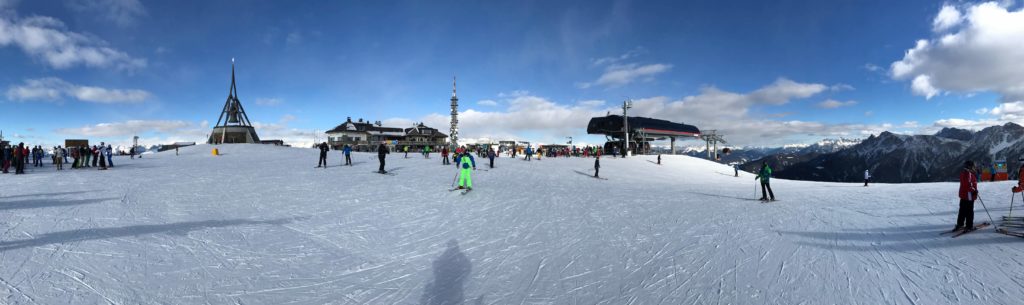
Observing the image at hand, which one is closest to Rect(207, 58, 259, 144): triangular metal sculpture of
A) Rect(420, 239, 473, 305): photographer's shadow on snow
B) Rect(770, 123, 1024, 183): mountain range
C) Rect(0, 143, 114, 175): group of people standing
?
Rect(0, 143, 114, 175): group of people standing

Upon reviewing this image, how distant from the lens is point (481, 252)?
282 inches

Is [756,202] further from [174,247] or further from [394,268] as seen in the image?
[174,247]

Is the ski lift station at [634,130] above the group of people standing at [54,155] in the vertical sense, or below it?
above

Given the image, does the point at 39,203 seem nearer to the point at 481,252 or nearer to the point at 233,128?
the point at 481,252

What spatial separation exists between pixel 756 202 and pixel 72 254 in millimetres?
17206

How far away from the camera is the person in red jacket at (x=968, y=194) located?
703cm

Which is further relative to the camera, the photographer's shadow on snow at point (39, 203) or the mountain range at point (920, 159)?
the mountain range at point (920, 159)

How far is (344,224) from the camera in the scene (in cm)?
893

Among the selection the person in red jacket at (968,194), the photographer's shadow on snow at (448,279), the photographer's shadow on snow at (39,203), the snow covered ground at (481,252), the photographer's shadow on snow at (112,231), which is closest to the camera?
the snow covered ground at (481,252)

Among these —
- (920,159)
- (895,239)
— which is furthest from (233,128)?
(920,159)

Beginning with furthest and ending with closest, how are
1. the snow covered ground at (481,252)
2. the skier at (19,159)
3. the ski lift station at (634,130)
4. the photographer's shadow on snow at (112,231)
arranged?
the ski lift station at (634,130)
the skier at (19,159)
the photographer's shadow on snow at (112,231)
the snow covered ground at (481,252)

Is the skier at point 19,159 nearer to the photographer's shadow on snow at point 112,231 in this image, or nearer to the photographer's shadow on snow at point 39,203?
the photographer's shadow on snow at point 39,203

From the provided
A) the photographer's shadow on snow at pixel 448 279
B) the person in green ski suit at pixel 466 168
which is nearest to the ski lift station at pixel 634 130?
the person in green ski suit at pixel 466 168

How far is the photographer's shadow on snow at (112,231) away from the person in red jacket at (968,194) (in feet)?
46.7
